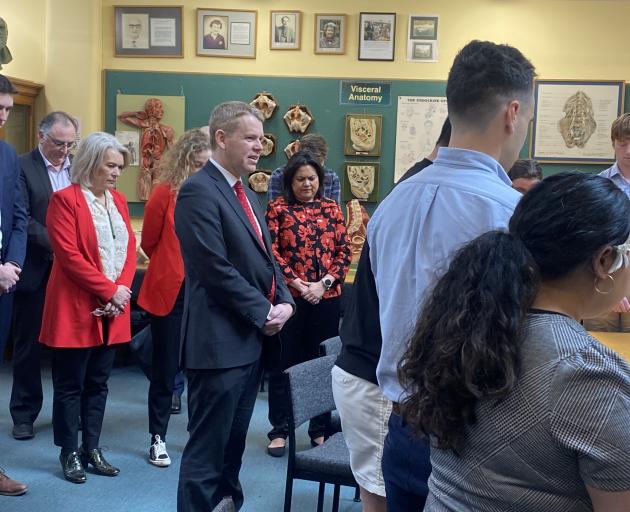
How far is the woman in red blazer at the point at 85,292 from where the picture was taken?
3.53 m

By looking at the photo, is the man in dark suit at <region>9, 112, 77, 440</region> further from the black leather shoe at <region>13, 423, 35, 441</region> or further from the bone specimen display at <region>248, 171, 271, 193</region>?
the bone specimen display at <region>248, 171, 271, 193</region>

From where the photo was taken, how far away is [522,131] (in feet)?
5.25

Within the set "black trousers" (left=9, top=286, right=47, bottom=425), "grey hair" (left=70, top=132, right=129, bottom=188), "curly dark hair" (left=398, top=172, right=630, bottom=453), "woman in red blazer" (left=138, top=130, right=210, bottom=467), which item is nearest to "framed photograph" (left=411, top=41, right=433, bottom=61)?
"woman in red blazer" (left=138, top=130, right=210, bottom=467)

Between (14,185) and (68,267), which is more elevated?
(14,185)

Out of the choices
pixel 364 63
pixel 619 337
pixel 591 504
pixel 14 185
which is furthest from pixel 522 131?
pixel 364 63

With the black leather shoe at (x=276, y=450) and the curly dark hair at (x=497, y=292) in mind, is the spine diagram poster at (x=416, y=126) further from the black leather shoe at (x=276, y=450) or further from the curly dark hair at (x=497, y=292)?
the curly dark hair at (x=497, y=292)

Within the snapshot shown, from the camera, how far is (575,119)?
6203mm

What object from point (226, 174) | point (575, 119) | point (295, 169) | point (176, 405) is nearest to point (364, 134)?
point (575, 119)

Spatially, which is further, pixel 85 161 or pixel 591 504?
pixel 85 161

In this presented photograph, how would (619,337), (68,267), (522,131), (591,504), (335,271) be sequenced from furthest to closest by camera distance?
(335,271), (68,267), (619,337), (522,131), (591,504)

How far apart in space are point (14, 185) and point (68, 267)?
484mm

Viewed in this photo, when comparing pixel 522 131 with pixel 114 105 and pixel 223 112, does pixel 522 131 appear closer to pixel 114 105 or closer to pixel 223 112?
pixel 223 112

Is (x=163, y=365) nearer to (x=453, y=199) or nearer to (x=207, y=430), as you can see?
(x=207, y=430)

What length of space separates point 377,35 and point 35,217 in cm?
314
